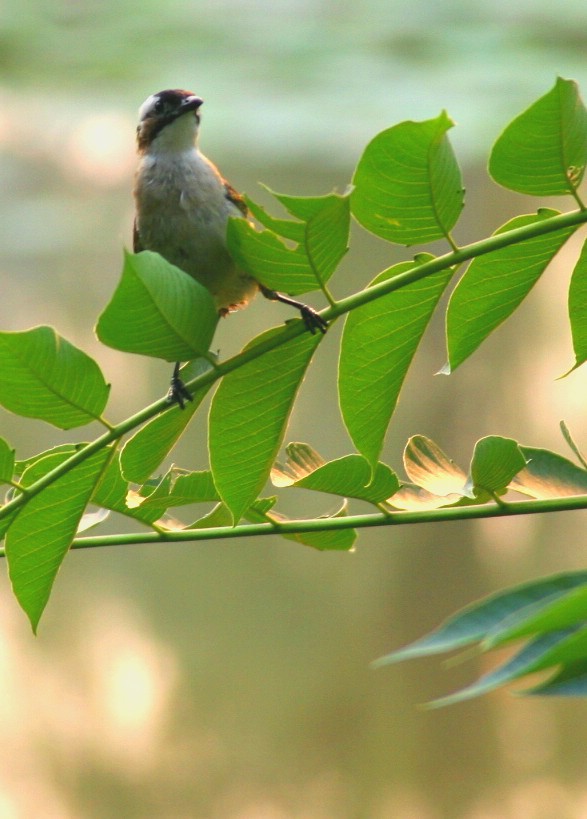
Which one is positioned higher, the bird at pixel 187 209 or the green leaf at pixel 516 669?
the bird at pixel 187 209

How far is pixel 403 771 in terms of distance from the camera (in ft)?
8.80

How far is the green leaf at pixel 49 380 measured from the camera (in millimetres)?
367

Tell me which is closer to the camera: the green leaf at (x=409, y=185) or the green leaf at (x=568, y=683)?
the green leaf at (x=568, y=683)

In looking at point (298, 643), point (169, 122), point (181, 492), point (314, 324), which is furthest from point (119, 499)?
point (298, 643)

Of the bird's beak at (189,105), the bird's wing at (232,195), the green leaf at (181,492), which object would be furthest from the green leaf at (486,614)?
the bird's beak at (189,105)

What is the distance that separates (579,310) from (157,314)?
16 cm

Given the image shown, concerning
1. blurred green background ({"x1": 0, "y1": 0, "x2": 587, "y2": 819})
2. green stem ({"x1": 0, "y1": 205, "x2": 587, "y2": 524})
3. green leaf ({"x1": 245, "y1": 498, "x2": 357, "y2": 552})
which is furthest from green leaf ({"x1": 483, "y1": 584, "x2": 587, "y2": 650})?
blurred green background ({"x1": 0, "y1": 0, "x2": 587, "y2": 819})

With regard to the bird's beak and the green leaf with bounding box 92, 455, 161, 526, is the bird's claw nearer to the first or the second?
the green leaf with bounding box 92, 455, 161, 526

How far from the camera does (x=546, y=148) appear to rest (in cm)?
33

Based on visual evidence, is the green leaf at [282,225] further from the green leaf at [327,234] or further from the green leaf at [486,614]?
the green leaf at [486,614]

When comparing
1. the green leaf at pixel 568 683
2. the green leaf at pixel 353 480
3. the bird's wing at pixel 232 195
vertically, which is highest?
the bird's wing at pixel 232 195

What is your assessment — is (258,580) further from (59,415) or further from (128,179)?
(59,415)

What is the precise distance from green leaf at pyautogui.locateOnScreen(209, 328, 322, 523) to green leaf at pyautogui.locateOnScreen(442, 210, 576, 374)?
0.18 ft

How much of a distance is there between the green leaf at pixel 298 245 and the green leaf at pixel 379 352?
0.02 meters
